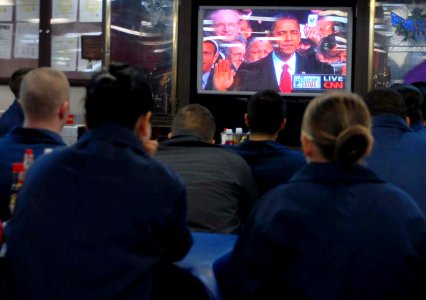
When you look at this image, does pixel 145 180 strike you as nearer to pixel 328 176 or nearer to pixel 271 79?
pixel 328 176

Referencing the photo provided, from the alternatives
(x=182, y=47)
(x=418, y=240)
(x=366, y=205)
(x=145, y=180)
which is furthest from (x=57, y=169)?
(x=182, y=47)

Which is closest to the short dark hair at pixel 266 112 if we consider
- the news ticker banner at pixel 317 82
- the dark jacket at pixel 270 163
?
the dark jacket at pixel 270 163

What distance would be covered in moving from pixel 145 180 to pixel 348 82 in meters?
4.76

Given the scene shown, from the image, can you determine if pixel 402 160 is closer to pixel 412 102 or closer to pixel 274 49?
pixel 412 102

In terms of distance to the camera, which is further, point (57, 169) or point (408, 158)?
point (408, 158)

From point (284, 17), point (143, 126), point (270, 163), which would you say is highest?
point (284, 17)

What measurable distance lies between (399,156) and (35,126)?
1.42 meters

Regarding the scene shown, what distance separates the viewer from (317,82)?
20.5ft

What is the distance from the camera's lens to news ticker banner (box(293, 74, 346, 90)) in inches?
244

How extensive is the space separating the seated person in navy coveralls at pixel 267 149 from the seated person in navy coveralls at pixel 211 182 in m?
0.22

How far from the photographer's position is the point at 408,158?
106 inches

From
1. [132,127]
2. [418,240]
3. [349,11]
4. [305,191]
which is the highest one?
[349,11]

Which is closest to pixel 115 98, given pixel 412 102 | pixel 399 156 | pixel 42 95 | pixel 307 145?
pixel 307 145

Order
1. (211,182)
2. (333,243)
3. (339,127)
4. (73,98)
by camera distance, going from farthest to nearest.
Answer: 1. (73,98)
2. (211,182)
3. (339,127)
4. (333,243)
